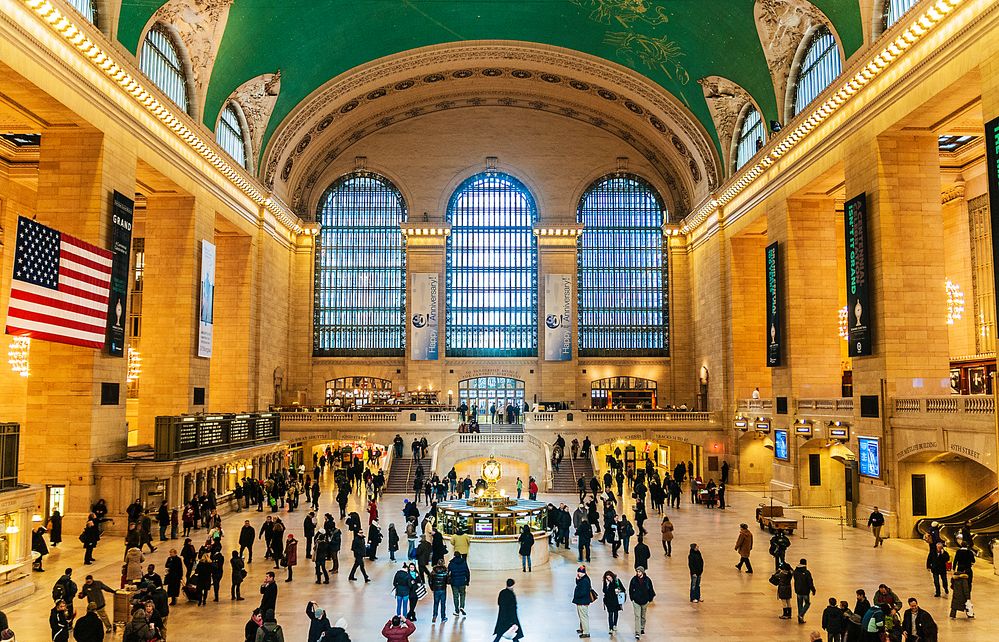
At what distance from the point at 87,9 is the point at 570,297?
90.6 feet

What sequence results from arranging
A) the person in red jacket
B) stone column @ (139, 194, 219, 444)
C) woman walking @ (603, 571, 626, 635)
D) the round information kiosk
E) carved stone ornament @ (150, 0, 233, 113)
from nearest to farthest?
1. the person in red jacket
2. woman walking @ (603, 571, 626, 635)
3. the round information kiosk
4. carved stone ornament @ (150, 0, 233, 113)
5. stone column @ (139, 194, 219, 444)

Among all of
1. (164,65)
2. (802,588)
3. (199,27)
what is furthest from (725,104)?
(802,588)

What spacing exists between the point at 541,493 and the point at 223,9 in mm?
19928

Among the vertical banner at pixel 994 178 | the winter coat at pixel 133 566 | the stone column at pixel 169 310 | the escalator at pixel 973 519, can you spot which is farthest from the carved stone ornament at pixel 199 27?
the escalator at pixel 973 519

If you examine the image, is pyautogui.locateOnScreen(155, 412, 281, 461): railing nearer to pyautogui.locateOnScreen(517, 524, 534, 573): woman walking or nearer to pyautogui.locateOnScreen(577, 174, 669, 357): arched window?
pyautogui.locateOnScreen(517, 524, 534, 573): woman walking

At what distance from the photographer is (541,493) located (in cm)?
2912

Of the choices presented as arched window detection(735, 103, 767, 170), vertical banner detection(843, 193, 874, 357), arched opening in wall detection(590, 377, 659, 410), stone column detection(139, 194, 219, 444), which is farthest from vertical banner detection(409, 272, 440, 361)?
vertical banner detection(843, 193, 874, 357)

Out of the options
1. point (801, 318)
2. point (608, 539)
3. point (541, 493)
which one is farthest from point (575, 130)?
point (608, 539)

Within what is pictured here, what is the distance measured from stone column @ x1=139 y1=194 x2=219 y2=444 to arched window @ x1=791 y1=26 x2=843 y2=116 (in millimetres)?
21787

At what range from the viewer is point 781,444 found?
28.6m

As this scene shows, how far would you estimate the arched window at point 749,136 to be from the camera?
31.9 m

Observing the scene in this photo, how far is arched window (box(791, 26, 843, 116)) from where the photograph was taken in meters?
25.2

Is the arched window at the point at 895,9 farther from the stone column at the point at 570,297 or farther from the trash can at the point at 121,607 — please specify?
the stone column at the point at 570,297

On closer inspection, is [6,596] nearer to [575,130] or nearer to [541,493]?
[541,493]
